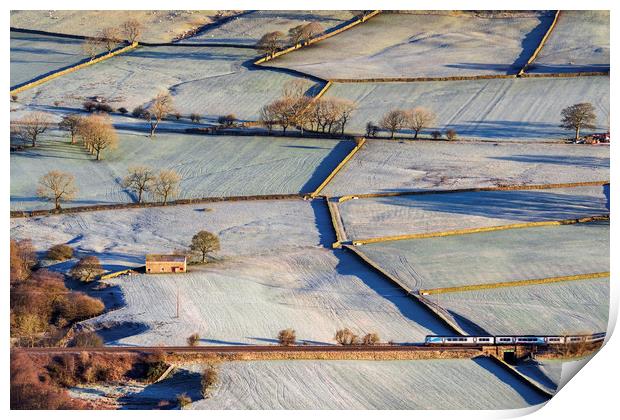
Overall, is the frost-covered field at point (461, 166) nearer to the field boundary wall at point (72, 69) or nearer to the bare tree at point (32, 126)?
the bare tree at point (32, 126)

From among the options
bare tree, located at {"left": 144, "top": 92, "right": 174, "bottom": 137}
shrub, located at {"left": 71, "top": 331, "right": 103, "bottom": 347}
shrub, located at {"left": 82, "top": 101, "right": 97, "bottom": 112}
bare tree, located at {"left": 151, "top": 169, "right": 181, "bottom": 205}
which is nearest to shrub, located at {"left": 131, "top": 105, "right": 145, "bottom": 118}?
bare tree, located at {"left": 144, "top": 92, "right": 174, "bottom": 137}

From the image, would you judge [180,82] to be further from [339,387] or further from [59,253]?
Result: [339,387]

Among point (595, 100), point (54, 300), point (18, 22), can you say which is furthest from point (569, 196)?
point (18, 22)

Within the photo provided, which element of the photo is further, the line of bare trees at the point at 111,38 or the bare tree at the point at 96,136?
the line of bare trees at the point at 111,38

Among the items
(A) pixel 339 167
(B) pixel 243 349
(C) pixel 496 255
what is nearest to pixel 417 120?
(A) pixel 339 167

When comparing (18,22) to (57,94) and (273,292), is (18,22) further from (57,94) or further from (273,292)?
(273,292)

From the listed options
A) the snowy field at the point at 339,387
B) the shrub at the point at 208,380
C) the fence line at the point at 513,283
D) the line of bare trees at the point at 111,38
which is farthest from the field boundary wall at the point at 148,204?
Result: the line of bare trees at the point at 111,38

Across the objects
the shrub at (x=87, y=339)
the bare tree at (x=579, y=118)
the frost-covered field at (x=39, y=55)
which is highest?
the frost-covered field at (x=39, y=55)
